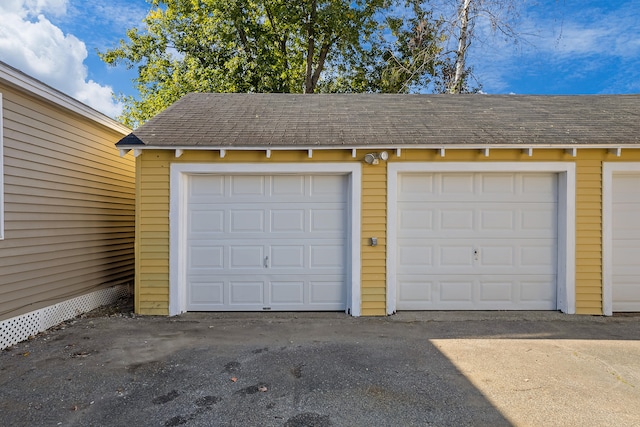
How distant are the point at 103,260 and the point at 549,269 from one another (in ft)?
25.4

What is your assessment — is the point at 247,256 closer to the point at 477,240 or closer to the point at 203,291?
the point at 203,291

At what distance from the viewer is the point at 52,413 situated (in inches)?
115

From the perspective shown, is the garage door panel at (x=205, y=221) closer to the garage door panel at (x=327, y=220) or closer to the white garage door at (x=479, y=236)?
the garage door panel at (x=327, y=220)

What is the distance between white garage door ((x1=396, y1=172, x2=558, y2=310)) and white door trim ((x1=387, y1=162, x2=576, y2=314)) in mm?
165

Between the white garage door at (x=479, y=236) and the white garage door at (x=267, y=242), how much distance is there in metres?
1.05

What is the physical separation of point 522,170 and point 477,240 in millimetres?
1307

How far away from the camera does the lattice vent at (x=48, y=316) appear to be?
172 inches

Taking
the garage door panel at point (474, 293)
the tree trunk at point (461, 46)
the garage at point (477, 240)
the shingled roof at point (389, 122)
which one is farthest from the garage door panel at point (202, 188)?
the tree trunk at point (461, 46)

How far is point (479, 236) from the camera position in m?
5.84

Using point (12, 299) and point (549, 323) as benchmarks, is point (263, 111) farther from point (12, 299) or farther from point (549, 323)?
point (549, 323)

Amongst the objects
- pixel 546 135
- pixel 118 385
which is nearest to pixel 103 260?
pixel 118 385

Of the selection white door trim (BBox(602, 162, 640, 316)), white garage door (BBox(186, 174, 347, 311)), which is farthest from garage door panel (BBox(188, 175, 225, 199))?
→ white door trim (BBox(602, 162, 640, 316))

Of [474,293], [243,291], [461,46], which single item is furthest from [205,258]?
[461,46]

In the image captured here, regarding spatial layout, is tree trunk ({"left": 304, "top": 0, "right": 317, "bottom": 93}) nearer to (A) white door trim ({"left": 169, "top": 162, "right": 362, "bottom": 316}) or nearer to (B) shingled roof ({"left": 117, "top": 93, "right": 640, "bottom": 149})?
(B) shingled roof ({"left": 117, "top": 93, "right": 640, "bottom": 149})
